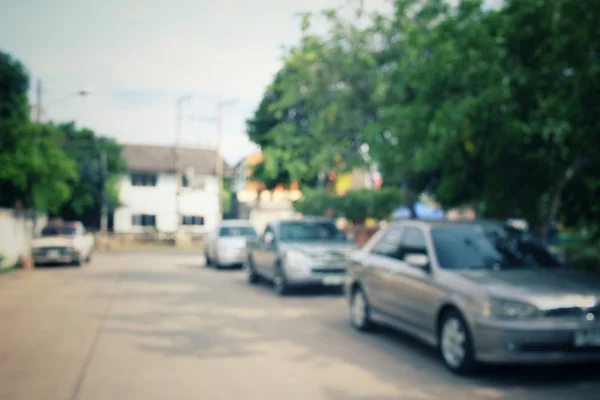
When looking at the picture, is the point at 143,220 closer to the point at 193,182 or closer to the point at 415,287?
the point at 193,182

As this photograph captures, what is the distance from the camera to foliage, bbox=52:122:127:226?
4716 centimetres

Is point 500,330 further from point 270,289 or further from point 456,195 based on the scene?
point 270,289

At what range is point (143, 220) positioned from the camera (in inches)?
2142

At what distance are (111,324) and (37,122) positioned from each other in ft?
61.9

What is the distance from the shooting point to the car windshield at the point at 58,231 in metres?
24.9

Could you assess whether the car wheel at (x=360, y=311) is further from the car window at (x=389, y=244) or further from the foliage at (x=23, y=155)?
→ the foliage at (x=23, y=155)

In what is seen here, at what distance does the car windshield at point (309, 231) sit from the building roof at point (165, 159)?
137 ft

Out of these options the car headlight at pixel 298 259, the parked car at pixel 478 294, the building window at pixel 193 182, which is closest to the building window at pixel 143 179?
the building window at pixel 193 182

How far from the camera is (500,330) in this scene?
5.86m

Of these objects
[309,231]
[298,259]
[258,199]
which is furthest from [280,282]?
[258,199]

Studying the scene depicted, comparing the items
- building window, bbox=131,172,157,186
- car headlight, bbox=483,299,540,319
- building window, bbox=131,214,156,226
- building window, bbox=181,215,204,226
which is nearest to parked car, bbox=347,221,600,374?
car headlight, bbox=483,299,540,319

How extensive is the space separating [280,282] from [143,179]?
4347cm

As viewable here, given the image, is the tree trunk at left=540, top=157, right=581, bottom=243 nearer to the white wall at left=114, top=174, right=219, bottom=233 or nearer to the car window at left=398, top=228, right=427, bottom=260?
the car window at left=398, top=228, right=427, bottom=260

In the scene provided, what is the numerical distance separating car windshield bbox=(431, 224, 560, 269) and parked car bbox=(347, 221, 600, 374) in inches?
0.5
